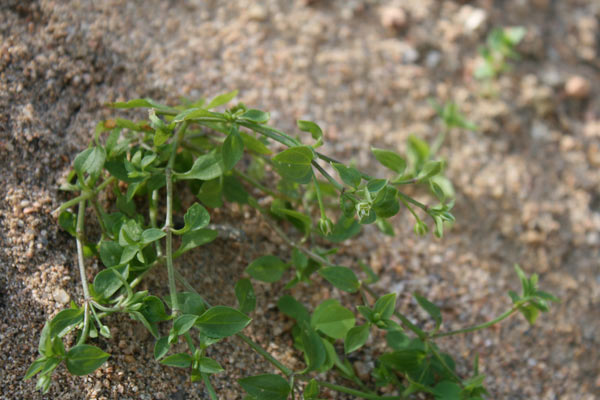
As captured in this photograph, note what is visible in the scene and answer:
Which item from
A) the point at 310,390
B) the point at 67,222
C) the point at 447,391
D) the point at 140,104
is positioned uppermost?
the point at 140,104

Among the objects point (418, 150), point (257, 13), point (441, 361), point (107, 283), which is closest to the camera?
point (107, 283)

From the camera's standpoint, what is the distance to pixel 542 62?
2.06m

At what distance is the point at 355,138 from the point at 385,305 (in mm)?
671

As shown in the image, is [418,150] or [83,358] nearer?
A: [83,358]

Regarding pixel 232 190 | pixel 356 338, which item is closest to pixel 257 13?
pixel 232 190

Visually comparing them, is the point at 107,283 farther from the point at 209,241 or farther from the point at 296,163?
the point at 296,163

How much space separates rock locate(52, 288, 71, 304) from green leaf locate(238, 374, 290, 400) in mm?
376

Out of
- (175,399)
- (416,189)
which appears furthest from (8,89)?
(416,189)

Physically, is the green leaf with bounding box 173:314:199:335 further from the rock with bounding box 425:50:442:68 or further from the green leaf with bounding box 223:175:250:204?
the rock with bounding box 425:50:442:68

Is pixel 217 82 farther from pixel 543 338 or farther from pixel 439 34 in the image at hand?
pixel 543 338

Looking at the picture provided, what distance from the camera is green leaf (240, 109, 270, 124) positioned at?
1.09 meters

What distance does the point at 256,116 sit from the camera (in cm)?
110

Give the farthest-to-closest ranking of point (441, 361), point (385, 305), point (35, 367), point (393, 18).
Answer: point (393, 18)
point (441, 361)
point (385, 305)
point (35, 367)

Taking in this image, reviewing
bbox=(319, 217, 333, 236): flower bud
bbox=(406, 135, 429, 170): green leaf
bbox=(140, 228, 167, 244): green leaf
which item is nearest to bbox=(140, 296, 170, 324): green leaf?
bbox=(140, 228, 167, 244): green leaf
